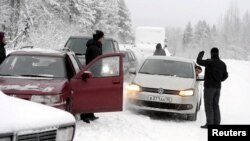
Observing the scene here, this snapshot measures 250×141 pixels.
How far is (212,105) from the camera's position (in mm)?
11148

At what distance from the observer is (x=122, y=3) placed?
83938 mm

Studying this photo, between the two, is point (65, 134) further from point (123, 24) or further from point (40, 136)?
point (123, 24)

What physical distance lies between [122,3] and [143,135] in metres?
75.6

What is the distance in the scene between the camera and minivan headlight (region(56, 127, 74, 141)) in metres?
5.23

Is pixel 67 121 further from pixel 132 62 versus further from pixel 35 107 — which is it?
pixel 132 62

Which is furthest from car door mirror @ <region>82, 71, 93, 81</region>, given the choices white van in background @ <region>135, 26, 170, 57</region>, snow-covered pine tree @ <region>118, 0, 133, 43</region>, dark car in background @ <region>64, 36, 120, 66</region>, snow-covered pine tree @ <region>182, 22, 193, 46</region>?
snow-covered pine tree @ <region>182, 22, 193, 46</region>

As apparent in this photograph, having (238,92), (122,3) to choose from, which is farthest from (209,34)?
(238,92)

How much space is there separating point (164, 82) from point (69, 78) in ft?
9.73

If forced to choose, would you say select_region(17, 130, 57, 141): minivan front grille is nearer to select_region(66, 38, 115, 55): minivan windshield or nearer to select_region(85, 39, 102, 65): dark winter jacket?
select_region(85, 39, 102, 65): dark winter jacket

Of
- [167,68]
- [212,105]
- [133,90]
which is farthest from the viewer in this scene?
[167,68]

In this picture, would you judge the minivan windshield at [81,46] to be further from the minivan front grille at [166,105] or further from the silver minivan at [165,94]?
the minivan front grille at [166,105]

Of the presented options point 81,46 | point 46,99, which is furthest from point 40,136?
point 81,46

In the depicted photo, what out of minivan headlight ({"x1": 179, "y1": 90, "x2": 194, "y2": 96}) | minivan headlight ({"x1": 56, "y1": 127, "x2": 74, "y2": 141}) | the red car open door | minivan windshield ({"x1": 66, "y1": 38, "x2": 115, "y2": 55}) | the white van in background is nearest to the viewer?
minivan headlight ({"x1": 56, "y1": 127, "x2": 74, "y2": 141})

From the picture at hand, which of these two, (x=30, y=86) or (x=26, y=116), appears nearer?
(x=26, y=116)
